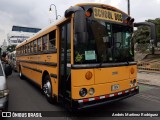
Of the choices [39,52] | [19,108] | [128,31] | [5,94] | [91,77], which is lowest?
[19,108]

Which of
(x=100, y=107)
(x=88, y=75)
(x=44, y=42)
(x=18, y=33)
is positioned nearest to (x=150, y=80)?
(x=100, y=107)

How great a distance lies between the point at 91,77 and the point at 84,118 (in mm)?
A: 1221

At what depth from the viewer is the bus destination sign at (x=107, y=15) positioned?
17.7 ft

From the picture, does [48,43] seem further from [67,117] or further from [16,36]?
[16,36]

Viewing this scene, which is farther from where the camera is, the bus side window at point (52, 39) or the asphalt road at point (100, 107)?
the bus side window at point (52, 39)

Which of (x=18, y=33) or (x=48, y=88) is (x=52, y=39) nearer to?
(x=48, y=88)

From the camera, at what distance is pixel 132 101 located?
23.7ft

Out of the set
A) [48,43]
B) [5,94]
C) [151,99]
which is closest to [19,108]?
[5,94]

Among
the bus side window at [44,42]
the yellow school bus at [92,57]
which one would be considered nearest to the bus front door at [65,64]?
the yellow school bus at [92,57]

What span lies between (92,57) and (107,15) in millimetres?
1311

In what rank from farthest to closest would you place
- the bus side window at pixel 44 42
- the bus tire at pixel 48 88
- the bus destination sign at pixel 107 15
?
1. the bus side window at pixel 44 42
2. the bus tire at pixel 48 88
3. the bus destination sign at pixel 107 15

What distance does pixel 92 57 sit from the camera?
5.18 m

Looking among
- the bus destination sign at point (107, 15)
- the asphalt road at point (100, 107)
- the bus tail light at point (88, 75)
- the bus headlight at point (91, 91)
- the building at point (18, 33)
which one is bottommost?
the asphalt road at point (100, 107)

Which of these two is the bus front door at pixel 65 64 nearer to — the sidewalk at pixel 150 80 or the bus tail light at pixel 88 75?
the bus tail light at pixel 88 75
